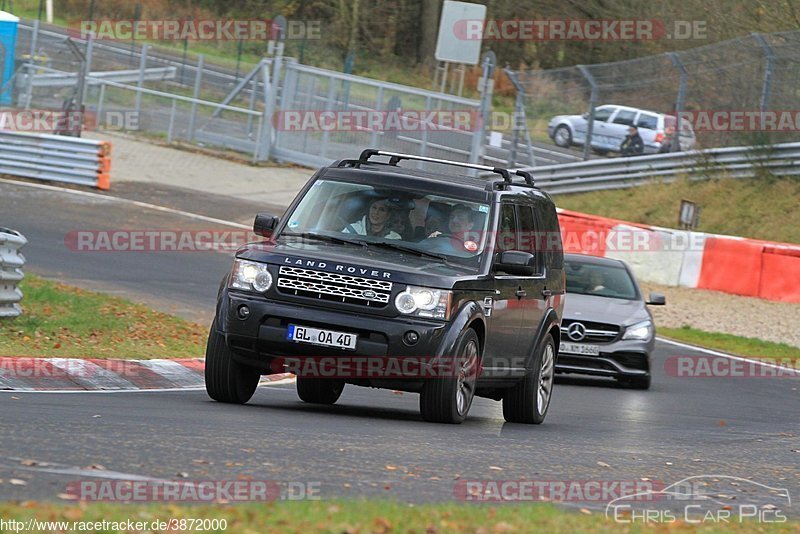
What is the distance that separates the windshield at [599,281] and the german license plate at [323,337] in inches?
311

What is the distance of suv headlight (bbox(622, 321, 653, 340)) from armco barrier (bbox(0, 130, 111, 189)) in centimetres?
1624

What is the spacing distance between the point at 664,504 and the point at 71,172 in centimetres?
2414

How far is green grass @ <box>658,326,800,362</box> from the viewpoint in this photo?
69.6 feet

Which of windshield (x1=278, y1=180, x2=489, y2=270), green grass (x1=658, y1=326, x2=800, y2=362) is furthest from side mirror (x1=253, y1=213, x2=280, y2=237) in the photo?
green grass (x1=658, y1=326, x2=800, y2=362)

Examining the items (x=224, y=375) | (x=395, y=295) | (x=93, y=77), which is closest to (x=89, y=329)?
(x=224, y=375)

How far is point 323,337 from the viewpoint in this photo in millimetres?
9969

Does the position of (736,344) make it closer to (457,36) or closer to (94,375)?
(94,375)

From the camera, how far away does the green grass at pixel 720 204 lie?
30.0 metres

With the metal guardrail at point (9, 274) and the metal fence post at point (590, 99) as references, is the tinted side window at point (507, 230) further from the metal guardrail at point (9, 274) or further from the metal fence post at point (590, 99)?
the metal fence post at point (590, 99)

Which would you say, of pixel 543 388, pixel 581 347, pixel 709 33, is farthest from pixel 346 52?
pixel 543 388

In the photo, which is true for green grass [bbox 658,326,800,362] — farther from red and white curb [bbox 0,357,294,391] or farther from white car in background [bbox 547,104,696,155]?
white car in background [bbox 547,104,696,155]
